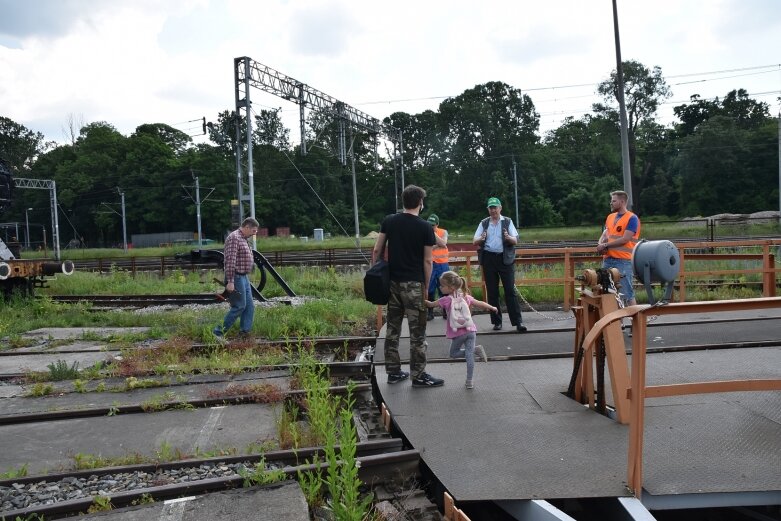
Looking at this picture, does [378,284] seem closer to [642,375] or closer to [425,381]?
[425,381]

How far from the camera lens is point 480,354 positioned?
5.96 meters

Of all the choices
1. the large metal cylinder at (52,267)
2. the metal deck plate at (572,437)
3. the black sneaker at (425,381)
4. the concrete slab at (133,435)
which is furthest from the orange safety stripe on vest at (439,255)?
the large metal cylinder at (52,267)

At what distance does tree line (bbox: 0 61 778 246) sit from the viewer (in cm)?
5409

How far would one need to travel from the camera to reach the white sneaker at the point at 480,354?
5.80 m

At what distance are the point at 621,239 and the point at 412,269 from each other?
116 inches

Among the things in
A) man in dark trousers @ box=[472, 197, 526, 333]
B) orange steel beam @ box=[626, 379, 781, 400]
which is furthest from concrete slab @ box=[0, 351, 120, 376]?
orange steel beam @ box=[626, 379, 781, 400]

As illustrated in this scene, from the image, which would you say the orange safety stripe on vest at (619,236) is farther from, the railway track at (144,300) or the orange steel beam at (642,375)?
the railway track at (144,300)

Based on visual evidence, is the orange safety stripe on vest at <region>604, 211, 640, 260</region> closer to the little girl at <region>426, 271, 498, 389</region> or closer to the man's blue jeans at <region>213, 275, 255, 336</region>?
the little girl at <region>426, 271, 498, 389</region>

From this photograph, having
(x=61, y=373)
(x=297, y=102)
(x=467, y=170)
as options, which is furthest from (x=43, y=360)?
(x=467, y=170)

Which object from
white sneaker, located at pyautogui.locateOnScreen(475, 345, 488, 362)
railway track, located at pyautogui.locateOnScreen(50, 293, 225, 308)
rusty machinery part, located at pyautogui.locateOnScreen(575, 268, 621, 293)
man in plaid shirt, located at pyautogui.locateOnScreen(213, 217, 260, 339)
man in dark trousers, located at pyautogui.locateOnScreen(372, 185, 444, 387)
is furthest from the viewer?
railway track, located at pyautogui.locateOnScreen(50, 293, 225, 308)

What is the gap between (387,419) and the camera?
4766mm

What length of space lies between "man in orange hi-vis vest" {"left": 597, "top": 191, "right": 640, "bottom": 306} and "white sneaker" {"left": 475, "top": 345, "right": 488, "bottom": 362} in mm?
1890

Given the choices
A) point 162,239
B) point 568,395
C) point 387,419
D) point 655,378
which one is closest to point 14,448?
point 387,419

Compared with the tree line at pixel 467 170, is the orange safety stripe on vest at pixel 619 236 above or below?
below
